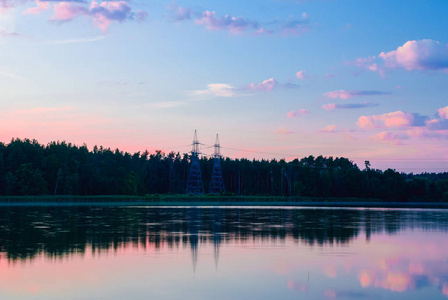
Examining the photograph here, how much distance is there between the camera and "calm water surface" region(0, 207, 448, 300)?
1848 cm

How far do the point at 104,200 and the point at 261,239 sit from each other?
10516 centimetres

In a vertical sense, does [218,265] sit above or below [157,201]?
above

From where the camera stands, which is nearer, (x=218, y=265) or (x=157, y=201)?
(x=218, y=265)

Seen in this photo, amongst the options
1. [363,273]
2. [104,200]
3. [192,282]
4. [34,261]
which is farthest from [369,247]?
[104,200]

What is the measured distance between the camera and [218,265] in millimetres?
24062

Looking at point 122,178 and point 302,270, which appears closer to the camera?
point 302,270

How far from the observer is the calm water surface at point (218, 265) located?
60.6 feet

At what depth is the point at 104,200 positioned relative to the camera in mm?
135000

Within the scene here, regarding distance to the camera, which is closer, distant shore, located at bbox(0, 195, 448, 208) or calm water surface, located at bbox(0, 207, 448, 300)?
calm water surface, located at bbox(0, 207, 448, 300)

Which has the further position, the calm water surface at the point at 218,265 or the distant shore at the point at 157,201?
the distant shore at the point at 157,201

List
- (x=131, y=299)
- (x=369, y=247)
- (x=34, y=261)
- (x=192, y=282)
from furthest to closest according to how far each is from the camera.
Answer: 1. (x=369, y=247)
2. (x=34, y=261)
3. (x=192, y=282)
4. (x=131, y=299)

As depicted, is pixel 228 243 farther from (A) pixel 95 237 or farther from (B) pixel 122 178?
(B) pixel 122 178

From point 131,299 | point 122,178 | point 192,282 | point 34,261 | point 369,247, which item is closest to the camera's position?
point 131,299

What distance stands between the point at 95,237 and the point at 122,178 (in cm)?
13025
